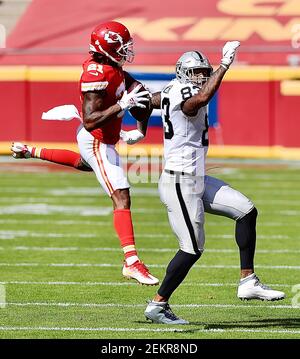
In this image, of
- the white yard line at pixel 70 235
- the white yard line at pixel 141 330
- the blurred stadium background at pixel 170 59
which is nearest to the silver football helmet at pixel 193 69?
the white yard line at pixel 141 330

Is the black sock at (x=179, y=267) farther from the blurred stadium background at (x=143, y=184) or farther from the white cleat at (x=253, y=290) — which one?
the white cleat at (x=253, y=290)

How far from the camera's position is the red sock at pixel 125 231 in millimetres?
7094

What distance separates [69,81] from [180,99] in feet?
35.9

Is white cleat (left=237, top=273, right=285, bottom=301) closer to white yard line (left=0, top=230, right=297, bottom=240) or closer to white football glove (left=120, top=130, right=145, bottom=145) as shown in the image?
white football glove (left=120, top=130, right=145, bottom=145)

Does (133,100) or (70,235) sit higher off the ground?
(133,100)

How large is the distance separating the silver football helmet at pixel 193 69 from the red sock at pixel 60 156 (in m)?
1.47

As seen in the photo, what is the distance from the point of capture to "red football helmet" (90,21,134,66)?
23.7ft

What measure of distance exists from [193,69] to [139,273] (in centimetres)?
135

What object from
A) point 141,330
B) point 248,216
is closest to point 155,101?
point 248,216

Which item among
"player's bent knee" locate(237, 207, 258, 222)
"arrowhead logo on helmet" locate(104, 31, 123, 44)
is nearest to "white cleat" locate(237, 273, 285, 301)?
"player's bent knee" locate(237, 207, 258, 222)

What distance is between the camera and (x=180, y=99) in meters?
6.43

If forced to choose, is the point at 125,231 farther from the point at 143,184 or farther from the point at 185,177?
the point at 143,184

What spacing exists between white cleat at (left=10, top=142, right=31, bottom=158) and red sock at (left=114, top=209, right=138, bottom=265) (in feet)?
3.32

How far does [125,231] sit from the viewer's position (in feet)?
23.5
